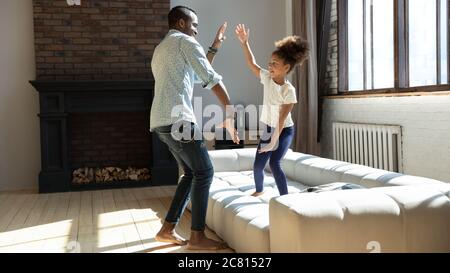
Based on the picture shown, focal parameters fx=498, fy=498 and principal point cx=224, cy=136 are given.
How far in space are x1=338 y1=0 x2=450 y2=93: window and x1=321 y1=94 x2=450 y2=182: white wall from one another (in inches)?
5.5

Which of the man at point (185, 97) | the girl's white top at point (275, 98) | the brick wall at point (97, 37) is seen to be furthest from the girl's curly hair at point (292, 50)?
the brick wall at point (97, 37)

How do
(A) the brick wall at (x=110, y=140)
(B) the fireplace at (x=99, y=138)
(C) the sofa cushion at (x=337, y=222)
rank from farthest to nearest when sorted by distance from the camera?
(A) the brick wall at (x=110, y=140) → (B) the fireplace at (x=99, y=138) → (C) the sofa cushion at (x=337, y=222)

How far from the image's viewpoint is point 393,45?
4.47 meters

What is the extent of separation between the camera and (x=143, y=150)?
19.7ft

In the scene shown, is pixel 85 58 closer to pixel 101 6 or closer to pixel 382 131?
pixel 101 6

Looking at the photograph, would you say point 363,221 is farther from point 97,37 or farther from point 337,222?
point 97,37

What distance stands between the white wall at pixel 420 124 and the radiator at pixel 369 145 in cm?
8

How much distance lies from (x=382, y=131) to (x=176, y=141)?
7.96ft

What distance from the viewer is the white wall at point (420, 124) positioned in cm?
372

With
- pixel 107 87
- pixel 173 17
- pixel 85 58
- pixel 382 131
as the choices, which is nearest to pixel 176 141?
pixel 173 17

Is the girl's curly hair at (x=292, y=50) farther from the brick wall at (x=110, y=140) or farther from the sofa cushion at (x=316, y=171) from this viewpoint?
the brick wall at (x=110, y=140)

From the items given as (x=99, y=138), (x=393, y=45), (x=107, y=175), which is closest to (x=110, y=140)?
(x=99, y=138)

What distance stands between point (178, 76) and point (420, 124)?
7.35 ft

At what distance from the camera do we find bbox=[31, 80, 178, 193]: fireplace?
5398 millimetres
